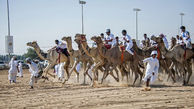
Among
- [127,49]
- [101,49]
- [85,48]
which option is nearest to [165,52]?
[127,49]

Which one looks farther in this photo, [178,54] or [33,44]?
[33,44]

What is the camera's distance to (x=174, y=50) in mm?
16266

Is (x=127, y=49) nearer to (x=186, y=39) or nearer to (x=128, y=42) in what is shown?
(x=128, y=42)

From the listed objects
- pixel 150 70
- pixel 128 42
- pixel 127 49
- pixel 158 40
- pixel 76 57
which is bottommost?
pixel 150 70

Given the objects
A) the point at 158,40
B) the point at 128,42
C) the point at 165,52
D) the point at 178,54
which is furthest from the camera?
the point at 165,52

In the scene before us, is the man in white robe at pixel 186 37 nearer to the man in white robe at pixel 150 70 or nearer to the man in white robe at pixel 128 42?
the man in white robe at pixel 128 42

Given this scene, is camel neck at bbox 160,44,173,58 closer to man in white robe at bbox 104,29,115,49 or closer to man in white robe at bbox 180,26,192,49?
man in white robe at bbox 180,26,192,49

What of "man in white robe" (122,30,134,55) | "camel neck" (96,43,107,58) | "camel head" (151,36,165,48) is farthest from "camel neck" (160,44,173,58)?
"camel neck" (96,43,107,58)

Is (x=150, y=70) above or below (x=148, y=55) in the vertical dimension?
below

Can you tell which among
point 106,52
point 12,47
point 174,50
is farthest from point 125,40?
point 12,47

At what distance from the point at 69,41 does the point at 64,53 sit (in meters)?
1.57

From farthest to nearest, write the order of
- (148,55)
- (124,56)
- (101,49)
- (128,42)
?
(148,55) < (124,56) < (128,42) < (101,49)

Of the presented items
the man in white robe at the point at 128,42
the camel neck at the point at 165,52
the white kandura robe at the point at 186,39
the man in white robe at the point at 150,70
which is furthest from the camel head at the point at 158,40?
the man in white robe at the point at 150,70

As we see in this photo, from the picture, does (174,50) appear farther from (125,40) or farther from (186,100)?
(186,100)
